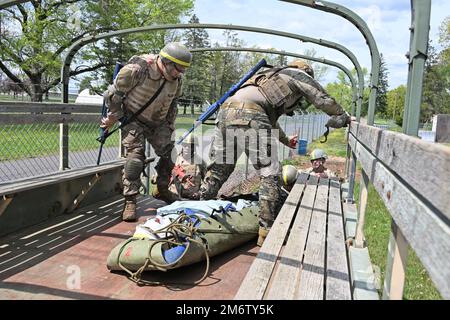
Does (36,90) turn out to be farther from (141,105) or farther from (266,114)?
(266,114)

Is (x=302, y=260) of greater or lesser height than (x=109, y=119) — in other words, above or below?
below

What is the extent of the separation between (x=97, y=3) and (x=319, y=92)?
2081 centimetres

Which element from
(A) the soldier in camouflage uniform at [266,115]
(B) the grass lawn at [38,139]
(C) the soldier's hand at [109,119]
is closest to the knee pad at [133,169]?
(C) the soldier's hand at [109,119]

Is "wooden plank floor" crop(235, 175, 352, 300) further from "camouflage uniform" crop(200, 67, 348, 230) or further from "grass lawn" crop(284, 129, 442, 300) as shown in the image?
"grass lawn" crop(284, 129, 442, 300)

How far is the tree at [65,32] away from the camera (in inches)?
813

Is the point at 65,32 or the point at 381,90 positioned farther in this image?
the point at 65,32

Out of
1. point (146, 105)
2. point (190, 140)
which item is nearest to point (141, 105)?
point (146, 105)

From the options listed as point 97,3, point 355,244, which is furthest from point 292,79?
point 97,3

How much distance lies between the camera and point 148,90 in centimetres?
455

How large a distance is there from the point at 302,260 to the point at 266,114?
1.99 meters

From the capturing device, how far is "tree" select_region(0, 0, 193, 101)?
20641 mm

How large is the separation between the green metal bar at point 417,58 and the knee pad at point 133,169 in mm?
3417

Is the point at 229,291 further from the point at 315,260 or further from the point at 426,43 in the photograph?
the point at 426,43
